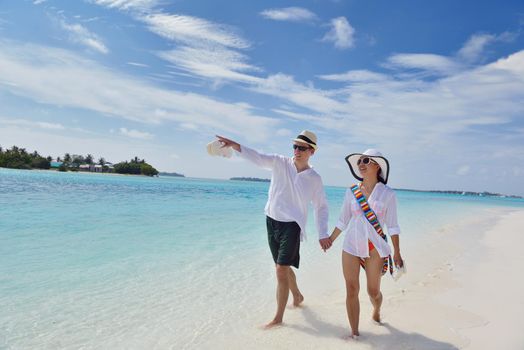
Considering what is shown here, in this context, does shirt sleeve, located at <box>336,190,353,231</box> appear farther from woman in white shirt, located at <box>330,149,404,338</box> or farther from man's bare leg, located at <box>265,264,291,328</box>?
man's bare leg, located at <box>265,264,291,328</box>

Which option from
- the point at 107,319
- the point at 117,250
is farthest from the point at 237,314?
the point at 117,250

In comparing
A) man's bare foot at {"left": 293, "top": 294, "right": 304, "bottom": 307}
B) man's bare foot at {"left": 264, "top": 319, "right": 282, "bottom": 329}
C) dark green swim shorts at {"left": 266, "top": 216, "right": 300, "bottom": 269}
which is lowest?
man's bare foot at {"left": 264, "top": 319, "right": 282, "bottom": 329}

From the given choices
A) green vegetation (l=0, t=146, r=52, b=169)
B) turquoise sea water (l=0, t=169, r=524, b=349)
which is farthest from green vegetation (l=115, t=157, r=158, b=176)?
turquoise sea water (l=0, t=169, r=524, b=349)

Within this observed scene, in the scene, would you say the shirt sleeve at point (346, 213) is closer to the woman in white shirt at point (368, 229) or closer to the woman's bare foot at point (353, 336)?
the woman in white shirt at point (368, 229)

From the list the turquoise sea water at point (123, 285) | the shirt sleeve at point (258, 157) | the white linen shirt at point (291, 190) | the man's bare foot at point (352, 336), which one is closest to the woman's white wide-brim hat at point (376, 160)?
the white linen shirt at point (291, 190)

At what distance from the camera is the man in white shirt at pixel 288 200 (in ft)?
12.2

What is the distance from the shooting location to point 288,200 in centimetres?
380

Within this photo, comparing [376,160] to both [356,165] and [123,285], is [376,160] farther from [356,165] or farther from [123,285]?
[123,285]

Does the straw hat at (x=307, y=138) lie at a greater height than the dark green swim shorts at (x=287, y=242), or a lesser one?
greater

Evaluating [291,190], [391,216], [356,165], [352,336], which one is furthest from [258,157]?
[352,336]

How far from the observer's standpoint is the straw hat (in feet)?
12.6

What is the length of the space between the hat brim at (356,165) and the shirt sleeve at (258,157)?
0.81m

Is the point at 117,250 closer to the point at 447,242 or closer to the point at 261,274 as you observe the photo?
the point at 261,274

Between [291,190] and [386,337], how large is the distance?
1.74 meters
